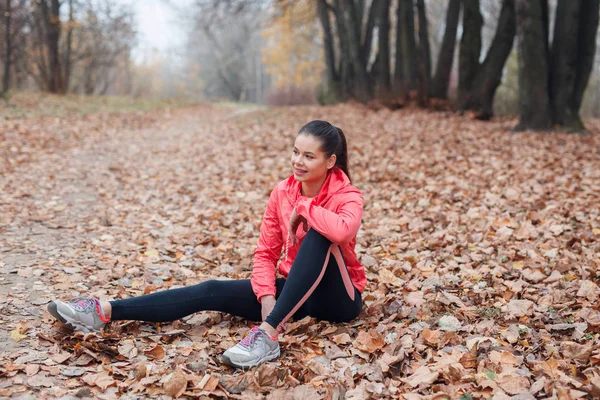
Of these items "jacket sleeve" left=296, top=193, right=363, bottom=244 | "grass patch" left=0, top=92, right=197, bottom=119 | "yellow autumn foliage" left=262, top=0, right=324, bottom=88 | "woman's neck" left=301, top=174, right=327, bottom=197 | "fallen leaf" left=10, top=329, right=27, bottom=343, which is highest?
"yellow autumn foliage" left=262, top=0, right=324, bottom=88

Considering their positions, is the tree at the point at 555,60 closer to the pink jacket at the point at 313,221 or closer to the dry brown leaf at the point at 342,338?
the pink jacket at the point at 313,221

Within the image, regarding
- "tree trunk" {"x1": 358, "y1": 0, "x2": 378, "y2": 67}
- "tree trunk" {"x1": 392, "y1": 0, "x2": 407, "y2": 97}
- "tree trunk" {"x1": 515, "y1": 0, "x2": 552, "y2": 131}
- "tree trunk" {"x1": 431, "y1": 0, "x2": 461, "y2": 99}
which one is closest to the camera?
"tree trunk" {"x1": 515, "y1": 0, "x2": 552, "y2": 131}

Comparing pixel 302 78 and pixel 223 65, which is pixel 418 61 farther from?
pixel 223 65

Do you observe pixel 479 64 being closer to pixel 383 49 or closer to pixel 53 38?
pixel 383 49

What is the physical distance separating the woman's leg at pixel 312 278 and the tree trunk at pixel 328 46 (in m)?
15.3

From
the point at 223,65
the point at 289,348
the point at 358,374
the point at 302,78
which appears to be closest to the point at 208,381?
the point at 289,348

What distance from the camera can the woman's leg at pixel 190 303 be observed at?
300 centimetres

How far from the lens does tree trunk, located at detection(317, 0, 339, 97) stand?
1720 cm

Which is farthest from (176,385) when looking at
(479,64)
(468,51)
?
(479,64)

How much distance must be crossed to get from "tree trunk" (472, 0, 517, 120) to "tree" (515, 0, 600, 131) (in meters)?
1.17

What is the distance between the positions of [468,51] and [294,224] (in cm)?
995

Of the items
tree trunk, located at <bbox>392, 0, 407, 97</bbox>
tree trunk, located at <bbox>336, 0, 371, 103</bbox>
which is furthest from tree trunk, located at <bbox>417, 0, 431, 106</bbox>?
tree trunk, located at <bbox>336, 0, 371, 103</bbox>

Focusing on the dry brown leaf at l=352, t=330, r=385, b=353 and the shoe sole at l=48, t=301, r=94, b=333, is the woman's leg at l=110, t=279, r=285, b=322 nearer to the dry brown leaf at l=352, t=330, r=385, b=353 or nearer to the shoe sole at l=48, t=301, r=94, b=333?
the shoe sole at l=48, t=301, r=94, b=333

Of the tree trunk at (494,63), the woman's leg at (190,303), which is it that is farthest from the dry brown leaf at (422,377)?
the tree trunk at (494,63)
